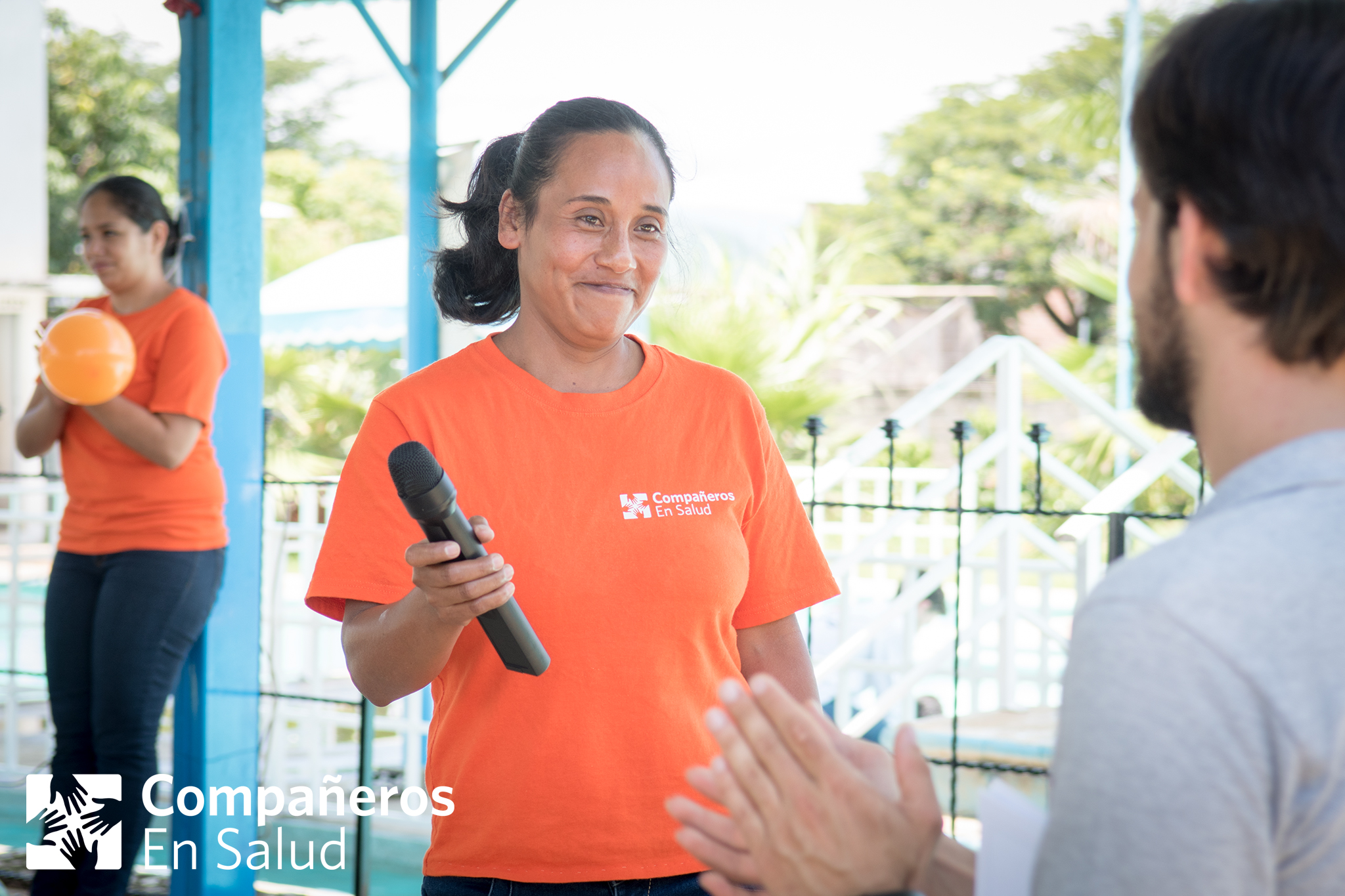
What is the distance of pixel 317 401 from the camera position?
1544 centimetres

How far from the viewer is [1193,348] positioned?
0.74m

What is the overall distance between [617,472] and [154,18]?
22.0m

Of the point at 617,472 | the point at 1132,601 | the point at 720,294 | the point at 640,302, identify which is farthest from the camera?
the point at 720,294

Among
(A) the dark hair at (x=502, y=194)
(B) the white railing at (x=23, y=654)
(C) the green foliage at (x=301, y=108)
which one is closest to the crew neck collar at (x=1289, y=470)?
(A) the dark hair at (x=502, y=194)

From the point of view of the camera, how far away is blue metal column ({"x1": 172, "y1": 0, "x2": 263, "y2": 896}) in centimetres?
291

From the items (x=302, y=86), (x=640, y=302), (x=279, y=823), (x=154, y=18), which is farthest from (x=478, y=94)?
(x=640, y=302)

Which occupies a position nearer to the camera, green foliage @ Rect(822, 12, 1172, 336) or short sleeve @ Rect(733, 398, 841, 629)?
short sleeve @ Rect(733, 398, 841, 629)

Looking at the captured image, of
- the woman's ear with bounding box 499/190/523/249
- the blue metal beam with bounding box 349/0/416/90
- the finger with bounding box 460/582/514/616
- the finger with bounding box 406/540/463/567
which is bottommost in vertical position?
the finger with bounding box 460/582/514/616

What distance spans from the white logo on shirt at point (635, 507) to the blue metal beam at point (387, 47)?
2.88 metres

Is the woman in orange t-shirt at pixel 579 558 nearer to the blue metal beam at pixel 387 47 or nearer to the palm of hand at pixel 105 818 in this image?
the palm of hand at pixel 105 818

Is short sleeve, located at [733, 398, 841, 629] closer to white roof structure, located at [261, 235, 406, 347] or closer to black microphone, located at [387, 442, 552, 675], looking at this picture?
black microphone, located at [387, 442, 552, 675]

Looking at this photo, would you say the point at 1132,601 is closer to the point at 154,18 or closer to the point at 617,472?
the point at 617,472

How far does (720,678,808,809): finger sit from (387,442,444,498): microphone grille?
0.42 meters

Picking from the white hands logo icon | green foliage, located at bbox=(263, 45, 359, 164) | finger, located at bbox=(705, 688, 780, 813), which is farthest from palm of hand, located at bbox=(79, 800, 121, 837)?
green foliage, located at bbox=(263, 45, 359, 164)
